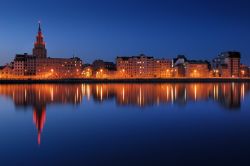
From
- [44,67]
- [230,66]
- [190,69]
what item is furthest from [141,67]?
[230,66]

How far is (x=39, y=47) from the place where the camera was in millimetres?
115000

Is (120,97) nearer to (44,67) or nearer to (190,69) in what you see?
(44,67)

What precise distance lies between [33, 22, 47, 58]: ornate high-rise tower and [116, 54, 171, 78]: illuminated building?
25.4 meters

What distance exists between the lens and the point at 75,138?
1413cm

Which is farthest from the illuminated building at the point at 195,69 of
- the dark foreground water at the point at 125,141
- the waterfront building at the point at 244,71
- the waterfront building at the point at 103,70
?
the dark foreground water at the point at 125,141

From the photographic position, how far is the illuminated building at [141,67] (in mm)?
110062

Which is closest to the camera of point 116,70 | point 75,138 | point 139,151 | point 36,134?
point 139,151

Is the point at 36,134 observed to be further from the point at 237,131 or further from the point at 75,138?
the point at 237,131

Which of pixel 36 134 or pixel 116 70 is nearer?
pixel 36 134

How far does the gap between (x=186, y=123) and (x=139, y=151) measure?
24.1 feet

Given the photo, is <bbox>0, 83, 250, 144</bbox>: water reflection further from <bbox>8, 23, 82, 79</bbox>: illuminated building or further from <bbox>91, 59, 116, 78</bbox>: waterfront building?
<bbox>91, 59, 116, 78</bbox>: waterfront building

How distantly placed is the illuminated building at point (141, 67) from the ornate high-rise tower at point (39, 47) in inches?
999

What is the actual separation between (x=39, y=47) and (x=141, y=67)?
35.0 m

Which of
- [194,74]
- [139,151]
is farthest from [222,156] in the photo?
[194,74]
